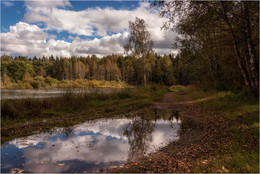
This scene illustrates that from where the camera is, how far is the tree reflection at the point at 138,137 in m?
5.91

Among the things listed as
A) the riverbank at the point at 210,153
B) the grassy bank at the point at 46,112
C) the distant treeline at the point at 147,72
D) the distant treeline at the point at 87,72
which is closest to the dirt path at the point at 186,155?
the riverbank at the point at 210,153

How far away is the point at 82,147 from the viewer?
6293mm

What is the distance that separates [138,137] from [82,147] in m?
2.36

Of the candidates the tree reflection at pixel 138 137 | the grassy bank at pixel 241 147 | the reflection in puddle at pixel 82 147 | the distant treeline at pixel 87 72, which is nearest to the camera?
the grassy bank at pixel 241 147

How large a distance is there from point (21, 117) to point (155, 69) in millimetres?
81927

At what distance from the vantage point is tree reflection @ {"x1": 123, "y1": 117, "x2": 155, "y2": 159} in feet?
19.4

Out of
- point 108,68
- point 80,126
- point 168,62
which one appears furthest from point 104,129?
point 108,68

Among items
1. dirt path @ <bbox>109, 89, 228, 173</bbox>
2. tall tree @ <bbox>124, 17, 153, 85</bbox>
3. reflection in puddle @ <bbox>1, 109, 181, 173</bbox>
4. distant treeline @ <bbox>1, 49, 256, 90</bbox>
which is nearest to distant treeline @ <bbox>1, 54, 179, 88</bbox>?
distant treeline @ <bbox>1, 49, 256, 90</bbox>

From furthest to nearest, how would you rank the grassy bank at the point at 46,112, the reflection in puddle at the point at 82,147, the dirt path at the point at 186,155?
1. the grassy bank at the point at 46,112
2. the reflection in puddle at the point at 82,147
3. the dirt path at the point at 186,155

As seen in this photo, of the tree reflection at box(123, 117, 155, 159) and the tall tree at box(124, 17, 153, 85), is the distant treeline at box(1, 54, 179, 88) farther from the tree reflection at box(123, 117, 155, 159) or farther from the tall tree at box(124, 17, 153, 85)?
the tree reflection at box(123, 117, 155, 159)

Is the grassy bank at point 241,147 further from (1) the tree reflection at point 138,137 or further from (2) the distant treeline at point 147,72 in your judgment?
(2) the distant treeline at point 147,72

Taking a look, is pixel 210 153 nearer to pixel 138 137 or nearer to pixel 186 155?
pixel 186 155

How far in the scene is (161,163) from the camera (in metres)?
4.91

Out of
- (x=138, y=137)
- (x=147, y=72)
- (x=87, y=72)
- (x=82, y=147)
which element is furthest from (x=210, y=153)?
(x=87, y=72)
